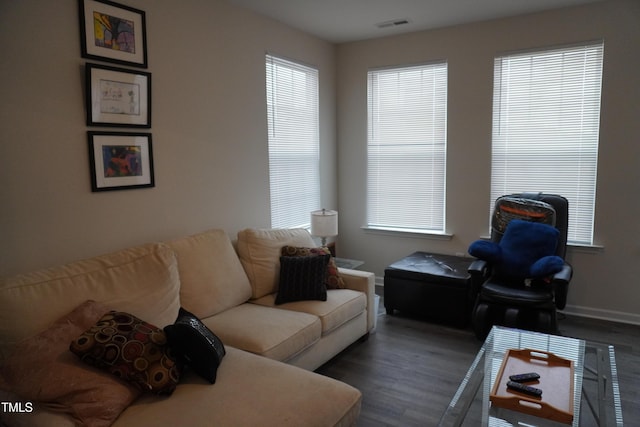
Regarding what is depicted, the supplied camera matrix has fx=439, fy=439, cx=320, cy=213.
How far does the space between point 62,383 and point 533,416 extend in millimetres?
1907

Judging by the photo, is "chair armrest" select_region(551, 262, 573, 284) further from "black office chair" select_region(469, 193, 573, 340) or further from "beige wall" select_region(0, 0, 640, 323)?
"beige wall" select_region(0, 0, 640, 323)

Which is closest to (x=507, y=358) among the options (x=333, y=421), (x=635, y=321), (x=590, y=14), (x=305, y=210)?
(x=333, y=421)

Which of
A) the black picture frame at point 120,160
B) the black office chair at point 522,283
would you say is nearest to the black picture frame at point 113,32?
the black picture frame at point 120,160

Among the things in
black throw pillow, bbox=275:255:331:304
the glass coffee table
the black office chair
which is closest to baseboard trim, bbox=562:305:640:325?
the black office chair

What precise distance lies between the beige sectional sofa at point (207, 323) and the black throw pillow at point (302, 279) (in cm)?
7

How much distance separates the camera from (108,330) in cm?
188

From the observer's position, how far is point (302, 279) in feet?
10.2

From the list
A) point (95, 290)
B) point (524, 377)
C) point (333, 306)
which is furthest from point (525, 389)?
point (95, 290)

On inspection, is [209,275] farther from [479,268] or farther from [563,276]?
[563,276]

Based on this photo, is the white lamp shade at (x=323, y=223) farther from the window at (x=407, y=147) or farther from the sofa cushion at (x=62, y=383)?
the sofa cushion at (x=62, y=383)

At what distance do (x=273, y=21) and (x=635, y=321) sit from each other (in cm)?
409

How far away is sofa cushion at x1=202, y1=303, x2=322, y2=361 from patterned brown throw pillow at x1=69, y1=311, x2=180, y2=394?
1.85ft

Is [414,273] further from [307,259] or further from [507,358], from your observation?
[507,358]

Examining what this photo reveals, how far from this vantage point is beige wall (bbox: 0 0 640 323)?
2297mm
